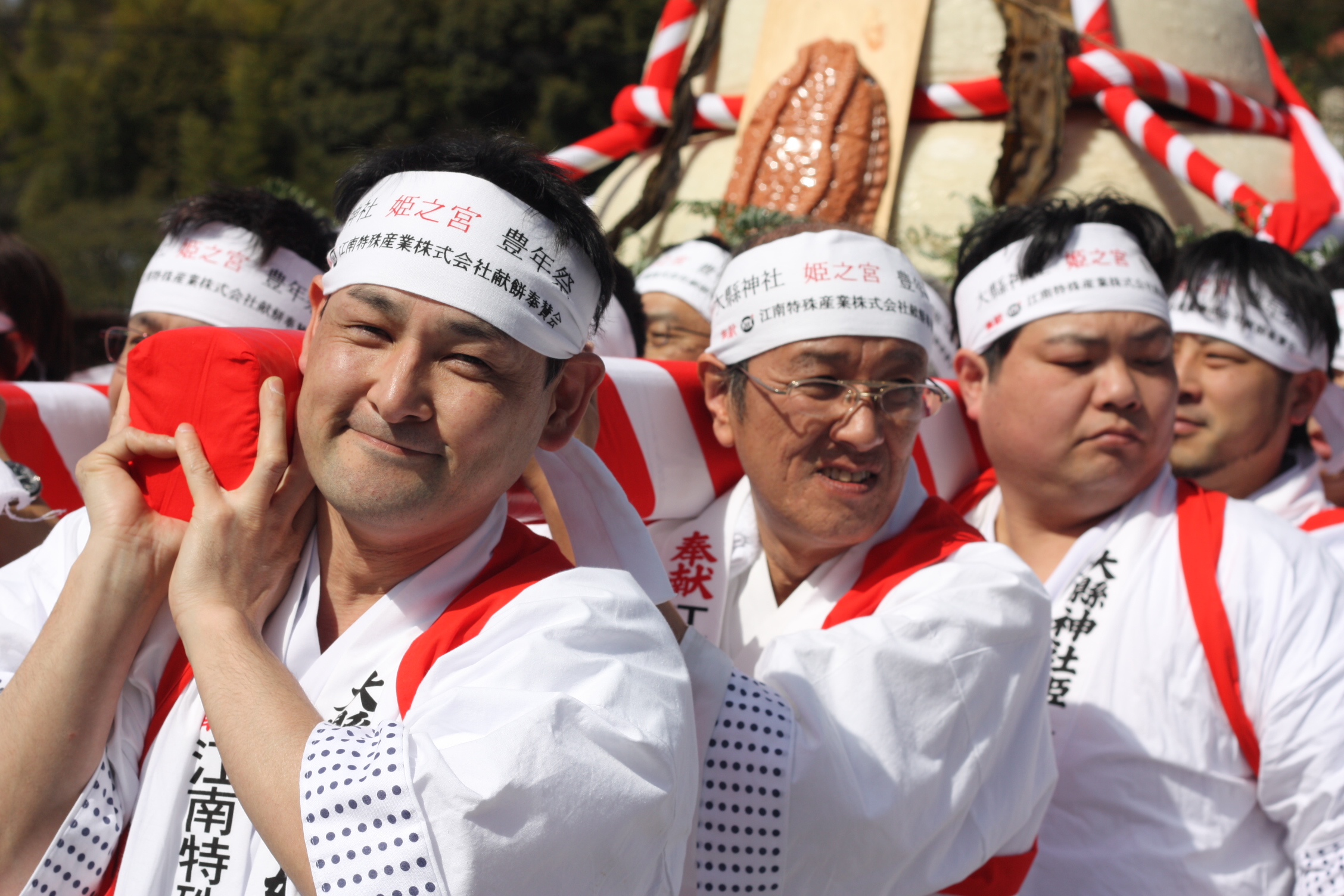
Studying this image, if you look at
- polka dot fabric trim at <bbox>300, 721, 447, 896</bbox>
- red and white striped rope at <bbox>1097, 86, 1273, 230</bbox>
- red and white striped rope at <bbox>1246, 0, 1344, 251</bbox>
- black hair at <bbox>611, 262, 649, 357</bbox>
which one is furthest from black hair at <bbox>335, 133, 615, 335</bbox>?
red and white striped rope at <bbox>1097, 86, 1273, 230</bbox>

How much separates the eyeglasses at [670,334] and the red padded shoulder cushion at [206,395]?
2336 millimetres

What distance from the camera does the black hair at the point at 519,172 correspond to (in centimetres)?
184

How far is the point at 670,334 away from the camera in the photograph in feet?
13.5

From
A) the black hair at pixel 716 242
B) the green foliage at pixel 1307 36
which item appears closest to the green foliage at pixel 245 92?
the green foliage at pixel 1307 36

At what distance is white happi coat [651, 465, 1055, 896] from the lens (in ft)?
6.29

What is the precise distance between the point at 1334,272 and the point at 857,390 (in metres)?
3.19

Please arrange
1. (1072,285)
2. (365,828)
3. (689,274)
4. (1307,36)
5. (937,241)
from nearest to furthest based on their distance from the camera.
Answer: (365,828) < (1072,285) < (689,274) < (937,241) < (1307,36)

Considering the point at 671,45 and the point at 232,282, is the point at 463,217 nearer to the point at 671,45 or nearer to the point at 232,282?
the point at 232,282

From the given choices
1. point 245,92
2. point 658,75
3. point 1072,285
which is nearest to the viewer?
point 1072,285

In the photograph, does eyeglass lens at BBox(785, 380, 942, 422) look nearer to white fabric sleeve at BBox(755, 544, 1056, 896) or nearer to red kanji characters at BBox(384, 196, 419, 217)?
white fabric sleeve at BBox(755, 544, 1056, 896)

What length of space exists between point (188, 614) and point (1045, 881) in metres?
2.04

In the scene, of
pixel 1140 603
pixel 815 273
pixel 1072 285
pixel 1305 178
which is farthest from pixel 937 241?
pixel 815 273

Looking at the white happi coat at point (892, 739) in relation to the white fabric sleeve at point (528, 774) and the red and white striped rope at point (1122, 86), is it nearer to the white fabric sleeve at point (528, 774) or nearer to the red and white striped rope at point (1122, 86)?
the white fabric sleeve at point (528, 774)

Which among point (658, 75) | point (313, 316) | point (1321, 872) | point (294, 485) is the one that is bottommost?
point (1321, 872)
